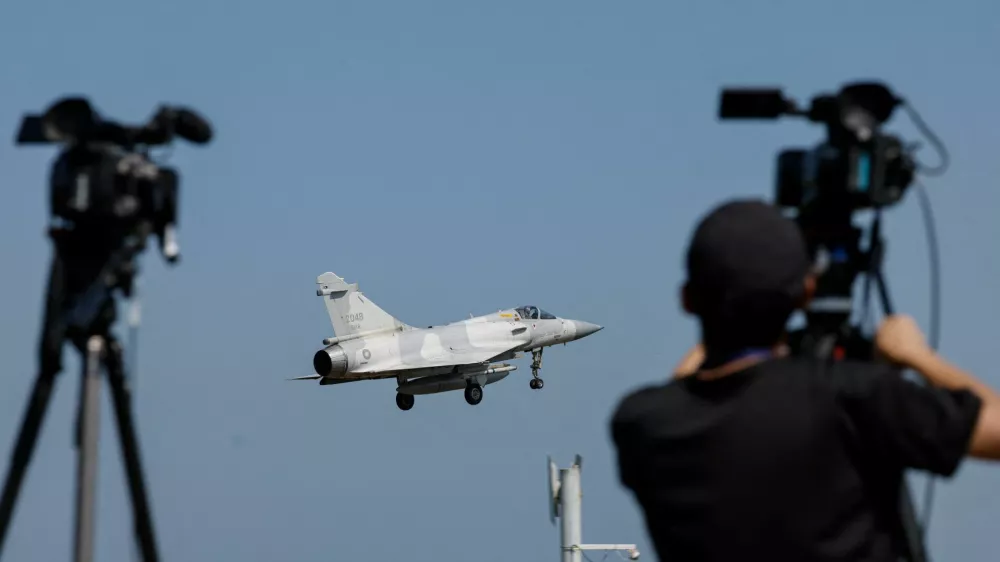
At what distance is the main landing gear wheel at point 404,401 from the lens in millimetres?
51344

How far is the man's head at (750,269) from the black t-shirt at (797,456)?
13 cm

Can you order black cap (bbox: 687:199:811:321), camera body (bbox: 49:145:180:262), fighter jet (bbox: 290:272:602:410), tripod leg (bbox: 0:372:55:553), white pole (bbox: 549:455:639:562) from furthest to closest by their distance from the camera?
1. fighter jet (bbox: 290:272:602:410)
2. white pole (bbox: 549:455:639:562)
3. tripod leg (bbox: 0:372:55:553)
4. camera body (bbox: 49:145:180:262)
5. black cap (bbox: 687:199:811:321)

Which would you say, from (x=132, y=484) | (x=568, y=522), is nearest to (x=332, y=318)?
(x=568, y=522)

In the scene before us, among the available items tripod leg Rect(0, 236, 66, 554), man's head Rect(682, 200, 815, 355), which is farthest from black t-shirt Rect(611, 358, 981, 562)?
tripod leg Rect(0, 236, 66, 554)

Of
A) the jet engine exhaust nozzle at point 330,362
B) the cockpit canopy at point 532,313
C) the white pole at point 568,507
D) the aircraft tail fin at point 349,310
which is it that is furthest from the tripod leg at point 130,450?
the cockpit canopy at point 532,313

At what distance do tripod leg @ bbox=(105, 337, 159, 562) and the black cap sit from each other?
8.59 ft

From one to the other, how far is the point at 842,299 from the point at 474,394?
46.4 m

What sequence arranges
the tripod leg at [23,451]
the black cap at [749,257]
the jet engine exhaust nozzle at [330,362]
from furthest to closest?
the jet engine exhaust nozzle at [330,362] → the tripod leg at [23,451] → the black cap at [749,257]

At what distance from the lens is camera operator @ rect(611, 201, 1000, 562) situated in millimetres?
3287

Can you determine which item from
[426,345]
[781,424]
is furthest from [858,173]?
[426,345]

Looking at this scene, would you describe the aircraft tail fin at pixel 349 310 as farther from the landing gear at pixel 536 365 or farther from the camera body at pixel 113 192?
the camera body at pixel 113 192

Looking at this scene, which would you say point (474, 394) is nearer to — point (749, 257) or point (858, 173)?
point (858, 173)

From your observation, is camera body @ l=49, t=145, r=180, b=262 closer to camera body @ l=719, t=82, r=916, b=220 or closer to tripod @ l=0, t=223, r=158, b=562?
tripod @ l=0, t=223, r=158, b=562

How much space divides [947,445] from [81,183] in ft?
10.5
